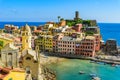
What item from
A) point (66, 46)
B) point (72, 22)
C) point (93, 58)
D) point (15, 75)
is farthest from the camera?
point (72, 22)

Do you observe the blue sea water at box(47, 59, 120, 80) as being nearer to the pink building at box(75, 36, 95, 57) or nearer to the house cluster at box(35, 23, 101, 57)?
the pink building at box(75, 36, 95, 57)

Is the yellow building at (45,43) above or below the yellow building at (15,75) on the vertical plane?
above

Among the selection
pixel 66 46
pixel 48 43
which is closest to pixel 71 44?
pixel 66 46

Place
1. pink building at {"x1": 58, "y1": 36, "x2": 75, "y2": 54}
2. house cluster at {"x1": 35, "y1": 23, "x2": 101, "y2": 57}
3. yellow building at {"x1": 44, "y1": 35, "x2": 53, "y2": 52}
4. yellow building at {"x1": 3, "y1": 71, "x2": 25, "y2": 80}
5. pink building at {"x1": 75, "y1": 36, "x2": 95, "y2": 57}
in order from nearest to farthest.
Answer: yellow building at {"x1": 3, "y1": 71, "x2": 25, "y2": 80}, pink building at {"x1": 75, "y1": 36, "x2": 95, "y2": 57}, house cluster at {"x1": 35, "y1": 23, "x2": 101, "y2": 57}, pink building at {"x1": 58, "y1": 36, "x2": 75, "y2": 54}, yellow building at {"x1": 44, "y1": 35, "x2": 53, "y2": 52}

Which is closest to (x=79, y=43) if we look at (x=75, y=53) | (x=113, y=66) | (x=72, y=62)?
(x=75, y=53)

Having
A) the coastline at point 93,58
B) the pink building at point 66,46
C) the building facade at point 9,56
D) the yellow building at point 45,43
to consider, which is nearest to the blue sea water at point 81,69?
the coastline at point 93,58

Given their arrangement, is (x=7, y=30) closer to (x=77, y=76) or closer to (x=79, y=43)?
(x=79, y=43)

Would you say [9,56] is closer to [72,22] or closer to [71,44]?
[71,44]

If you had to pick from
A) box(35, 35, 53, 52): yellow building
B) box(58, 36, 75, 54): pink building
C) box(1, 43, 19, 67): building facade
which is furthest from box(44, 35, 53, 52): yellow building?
box(1, 43, 19, 67): building facade

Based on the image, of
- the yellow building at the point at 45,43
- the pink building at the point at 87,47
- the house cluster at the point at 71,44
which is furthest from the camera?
the yellow building at the point at 45,43

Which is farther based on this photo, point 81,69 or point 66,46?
point 66,46

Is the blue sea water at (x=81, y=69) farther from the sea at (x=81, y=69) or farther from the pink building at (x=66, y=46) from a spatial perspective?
the pink building at (x=66, y=46)

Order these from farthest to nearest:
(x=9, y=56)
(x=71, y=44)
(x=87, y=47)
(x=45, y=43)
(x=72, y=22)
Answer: (x=72, y=22), (x=45, y=43), (x=71, y=44), (x=87, y=47), (x=9, y=56)

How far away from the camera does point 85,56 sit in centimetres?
8569
